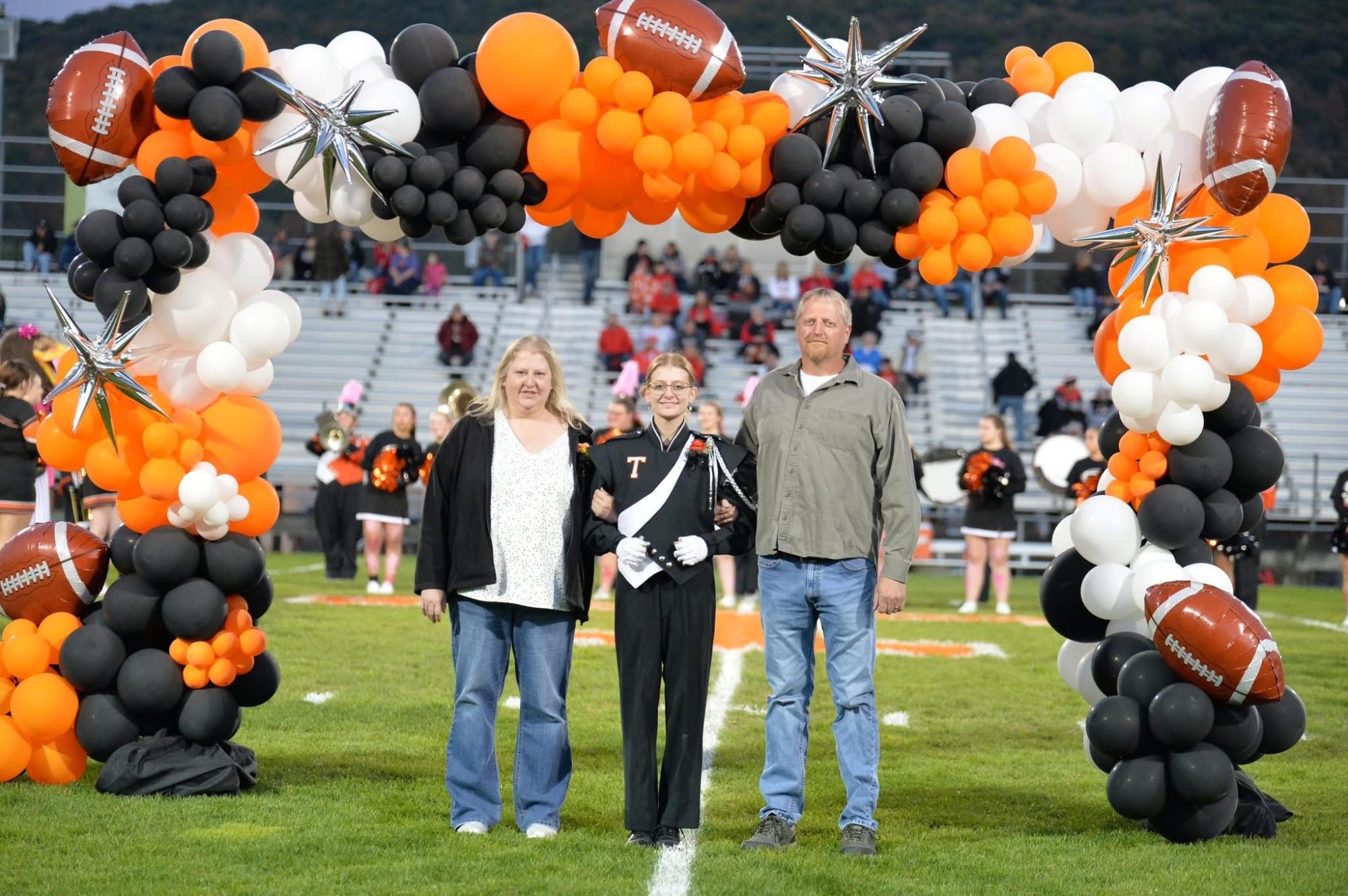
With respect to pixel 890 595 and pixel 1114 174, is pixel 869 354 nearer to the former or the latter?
pixel 1114 174

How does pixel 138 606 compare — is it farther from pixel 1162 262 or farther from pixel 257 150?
pixel 1162 262

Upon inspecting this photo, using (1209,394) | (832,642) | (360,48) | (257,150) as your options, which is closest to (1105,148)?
(1209,394)

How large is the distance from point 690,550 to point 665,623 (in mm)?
334

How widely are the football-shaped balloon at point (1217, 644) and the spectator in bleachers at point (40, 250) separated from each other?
91.8 ft

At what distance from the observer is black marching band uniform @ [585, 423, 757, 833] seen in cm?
579

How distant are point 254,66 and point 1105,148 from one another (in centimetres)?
364

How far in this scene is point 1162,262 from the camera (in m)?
6.50

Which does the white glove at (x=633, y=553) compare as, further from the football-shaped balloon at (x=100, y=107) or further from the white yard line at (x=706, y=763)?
the football-shaped balloon at (x=100, y=107)

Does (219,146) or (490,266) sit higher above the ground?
(490,266)

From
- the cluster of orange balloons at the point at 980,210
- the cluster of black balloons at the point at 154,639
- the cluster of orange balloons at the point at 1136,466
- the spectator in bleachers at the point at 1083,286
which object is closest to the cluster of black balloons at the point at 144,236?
the cluster of black balloons at the point at 154,639

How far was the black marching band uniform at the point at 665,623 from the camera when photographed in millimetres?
5785

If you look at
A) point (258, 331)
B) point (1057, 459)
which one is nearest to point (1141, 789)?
point (258, 331)

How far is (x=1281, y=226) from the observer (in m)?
6.66

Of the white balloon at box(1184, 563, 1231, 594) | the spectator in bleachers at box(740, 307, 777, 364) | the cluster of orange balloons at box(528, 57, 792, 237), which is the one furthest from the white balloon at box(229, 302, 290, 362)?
the spectator in bleachers at box(740, 307, 777, 364)
